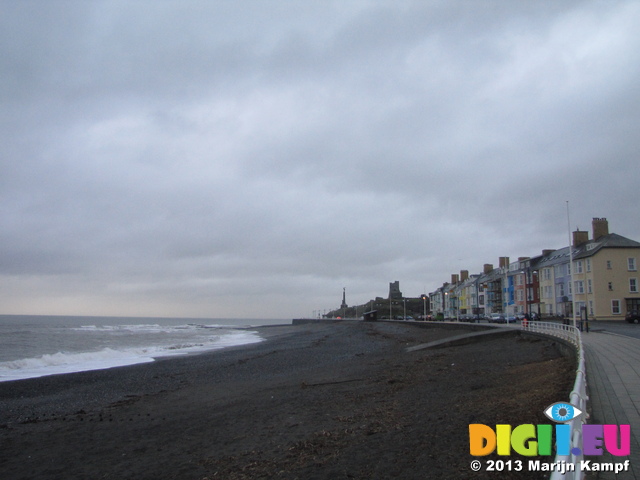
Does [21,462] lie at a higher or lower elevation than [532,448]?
lower

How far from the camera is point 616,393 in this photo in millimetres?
9523

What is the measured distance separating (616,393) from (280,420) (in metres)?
7.12

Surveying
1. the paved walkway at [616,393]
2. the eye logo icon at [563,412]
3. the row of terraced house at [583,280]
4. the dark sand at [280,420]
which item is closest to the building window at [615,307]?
the row of terraced house at [583,280]

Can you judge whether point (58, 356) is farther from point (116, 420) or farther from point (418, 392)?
point (418, 392)

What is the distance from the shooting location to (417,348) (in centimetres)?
2870

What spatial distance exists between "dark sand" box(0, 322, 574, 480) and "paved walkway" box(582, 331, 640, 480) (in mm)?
744

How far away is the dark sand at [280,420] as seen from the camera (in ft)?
26.5

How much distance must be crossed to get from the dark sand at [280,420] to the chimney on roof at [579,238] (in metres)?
48.7

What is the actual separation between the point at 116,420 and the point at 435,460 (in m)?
9.30

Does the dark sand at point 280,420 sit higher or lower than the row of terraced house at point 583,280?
lower

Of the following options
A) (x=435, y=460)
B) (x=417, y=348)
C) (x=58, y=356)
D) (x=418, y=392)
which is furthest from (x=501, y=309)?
(x=435, y=460)

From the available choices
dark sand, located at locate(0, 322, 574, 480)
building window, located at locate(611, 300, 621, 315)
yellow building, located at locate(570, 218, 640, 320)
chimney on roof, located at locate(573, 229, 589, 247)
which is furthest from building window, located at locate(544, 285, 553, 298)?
dark sand, located at locate(0, 322, 574, 480)

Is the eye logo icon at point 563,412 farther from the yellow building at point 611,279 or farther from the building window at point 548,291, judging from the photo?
the building window at point 548,291

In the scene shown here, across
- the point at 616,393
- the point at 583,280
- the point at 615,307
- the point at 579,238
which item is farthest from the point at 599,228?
the point at 616,393
